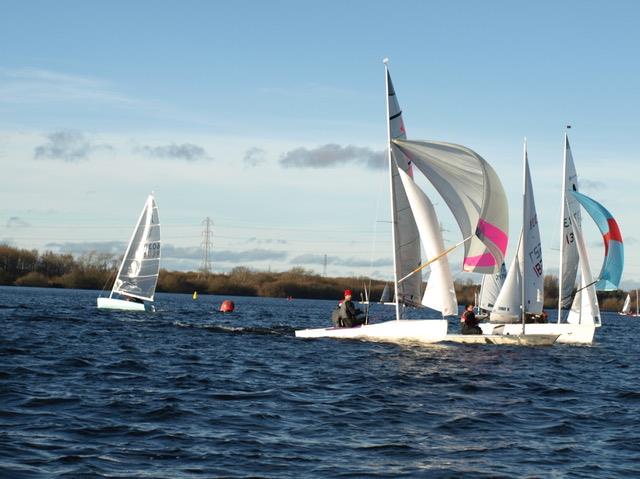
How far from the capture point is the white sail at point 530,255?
40750 millimetres

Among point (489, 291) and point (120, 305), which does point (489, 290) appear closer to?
point (489, 291)

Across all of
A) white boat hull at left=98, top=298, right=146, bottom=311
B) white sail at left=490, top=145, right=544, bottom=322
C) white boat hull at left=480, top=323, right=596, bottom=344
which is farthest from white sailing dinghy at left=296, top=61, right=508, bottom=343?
white boat hull at left=98, top=298, right=146, bottom=311

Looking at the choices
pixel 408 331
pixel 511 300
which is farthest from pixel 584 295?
pixel 408 331

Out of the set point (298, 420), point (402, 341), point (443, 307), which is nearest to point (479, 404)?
point (298, 420)

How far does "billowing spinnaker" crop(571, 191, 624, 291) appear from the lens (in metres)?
41.3

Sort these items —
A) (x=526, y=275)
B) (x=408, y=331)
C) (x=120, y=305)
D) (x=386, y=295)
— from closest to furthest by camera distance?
(x=408, y=331) < (x=526, y=275) < (x=120, y=305) < (x=386, y=295)

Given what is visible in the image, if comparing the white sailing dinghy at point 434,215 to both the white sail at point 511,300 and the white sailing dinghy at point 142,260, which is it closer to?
the white sail at point 511,300

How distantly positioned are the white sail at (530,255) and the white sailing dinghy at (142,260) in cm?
2393

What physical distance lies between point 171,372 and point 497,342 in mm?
14785

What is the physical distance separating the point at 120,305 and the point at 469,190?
28488mm

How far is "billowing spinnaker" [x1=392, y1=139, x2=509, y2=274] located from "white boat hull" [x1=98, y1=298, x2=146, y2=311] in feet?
82.3

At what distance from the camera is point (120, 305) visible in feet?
181

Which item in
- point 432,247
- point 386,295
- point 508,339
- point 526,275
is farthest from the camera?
point 386,295

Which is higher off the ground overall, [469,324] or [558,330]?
[469,324]
